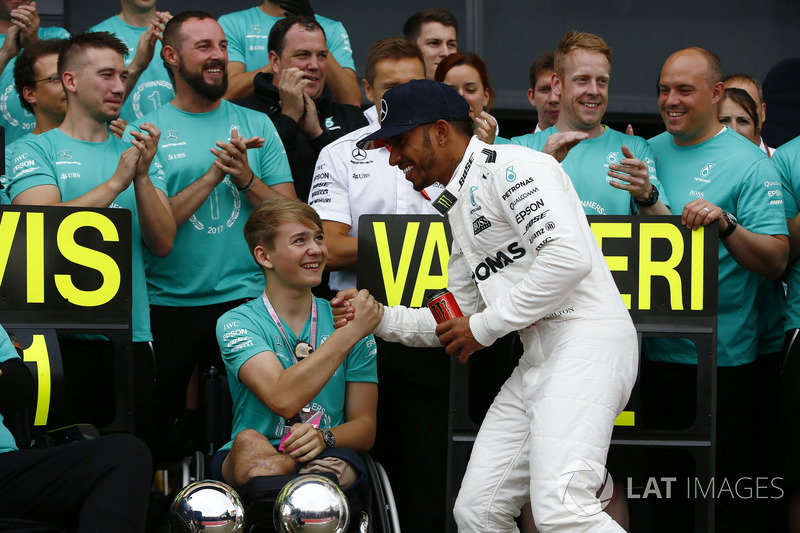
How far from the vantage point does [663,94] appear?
4875mm

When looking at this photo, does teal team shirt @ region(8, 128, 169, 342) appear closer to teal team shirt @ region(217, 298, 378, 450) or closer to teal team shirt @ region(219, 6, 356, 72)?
teal team shirt @ region(217, 298, 378, 450)

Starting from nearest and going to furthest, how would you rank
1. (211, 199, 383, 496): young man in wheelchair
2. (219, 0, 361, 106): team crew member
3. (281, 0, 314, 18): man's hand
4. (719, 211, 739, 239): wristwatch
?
(211, 199, 383, 496): young man in wheelchair
(719, 211, 739, 239): wristwatch
(281, 0, 314, 18): man's hand
(219, 0, 361, 106): team crew member

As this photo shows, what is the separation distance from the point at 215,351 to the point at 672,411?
2.21 metres

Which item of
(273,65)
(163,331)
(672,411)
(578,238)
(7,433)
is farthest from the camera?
(273,65)

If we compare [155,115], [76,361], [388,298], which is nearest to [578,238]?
[388,298]

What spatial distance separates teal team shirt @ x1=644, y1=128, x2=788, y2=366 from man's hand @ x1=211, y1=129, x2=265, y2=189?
206 cm

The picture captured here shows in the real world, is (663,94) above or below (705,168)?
above

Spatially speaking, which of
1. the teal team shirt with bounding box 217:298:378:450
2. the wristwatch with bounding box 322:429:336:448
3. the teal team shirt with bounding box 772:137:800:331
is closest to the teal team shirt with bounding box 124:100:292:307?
the teal team shirt with bounding box 217:298:378:450

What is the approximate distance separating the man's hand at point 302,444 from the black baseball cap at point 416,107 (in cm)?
112

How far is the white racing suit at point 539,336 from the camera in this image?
3.21 metres

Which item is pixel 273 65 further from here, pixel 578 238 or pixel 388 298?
pixel 578 238

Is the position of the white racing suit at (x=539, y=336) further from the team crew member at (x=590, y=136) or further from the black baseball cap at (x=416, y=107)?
the team crew member at (x=590, y=136)

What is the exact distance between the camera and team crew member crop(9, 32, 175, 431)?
4.46 meters

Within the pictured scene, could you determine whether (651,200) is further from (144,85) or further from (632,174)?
(144,85)
